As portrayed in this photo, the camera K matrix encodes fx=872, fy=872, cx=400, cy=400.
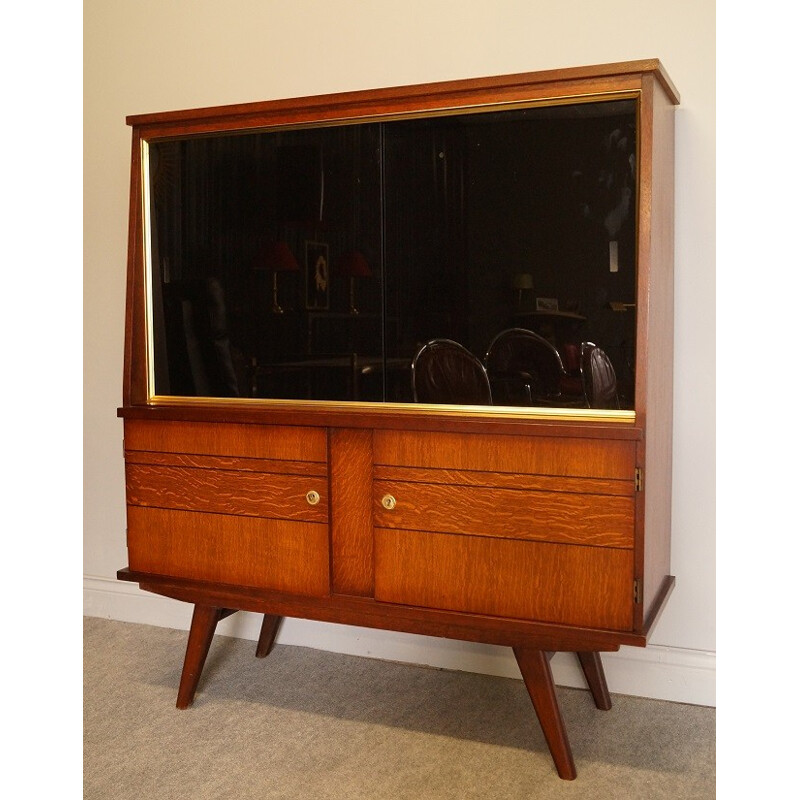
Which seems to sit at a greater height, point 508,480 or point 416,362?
point 416,362

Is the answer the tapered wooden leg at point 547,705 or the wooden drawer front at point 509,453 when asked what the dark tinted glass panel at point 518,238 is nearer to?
the wooden drawer front at point 509,453

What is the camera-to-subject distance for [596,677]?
2.22 meters

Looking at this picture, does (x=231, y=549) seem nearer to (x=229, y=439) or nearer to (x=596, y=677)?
(x=229, y=439)

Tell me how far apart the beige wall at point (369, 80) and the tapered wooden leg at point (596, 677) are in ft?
0.42

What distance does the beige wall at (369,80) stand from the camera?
220 cm

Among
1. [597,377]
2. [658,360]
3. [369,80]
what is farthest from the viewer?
[369,80]

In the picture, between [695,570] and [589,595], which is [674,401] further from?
[589,595]

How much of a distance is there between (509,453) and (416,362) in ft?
1.09

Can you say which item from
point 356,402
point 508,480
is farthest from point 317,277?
point 508,480

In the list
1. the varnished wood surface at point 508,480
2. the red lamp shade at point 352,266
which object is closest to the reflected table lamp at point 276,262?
the red lamp shade at point 352,266

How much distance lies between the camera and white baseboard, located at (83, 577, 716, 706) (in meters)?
2.29

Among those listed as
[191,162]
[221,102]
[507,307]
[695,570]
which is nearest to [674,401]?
[695,570]

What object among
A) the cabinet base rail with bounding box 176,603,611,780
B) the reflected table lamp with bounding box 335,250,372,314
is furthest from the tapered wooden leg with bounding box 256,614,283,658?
the reflected table lamp with bounding box 335,250,372,314
